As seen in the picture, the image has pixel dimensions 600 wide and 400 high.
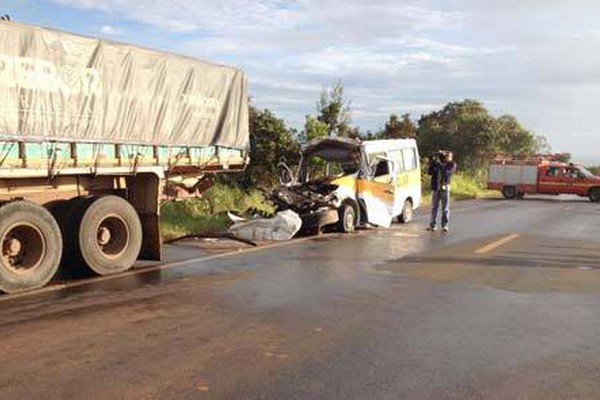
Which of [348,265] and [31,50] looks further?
[348,265]

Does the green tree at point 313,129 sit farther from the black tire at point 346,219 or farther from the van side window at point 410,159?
the black tire at point 346,219

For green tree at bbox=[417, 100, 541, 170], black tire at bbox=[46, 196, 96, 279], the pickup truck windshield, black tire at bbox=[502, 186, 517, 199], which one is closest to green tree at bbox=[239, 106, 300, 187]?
black tire at bbox=[46, 196, 96, 279]

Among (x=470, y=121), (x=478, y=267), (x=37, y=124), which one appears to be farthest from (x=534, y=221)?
(x=470, y=121)

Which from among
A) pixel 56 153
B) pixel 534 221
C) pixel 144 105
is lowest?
pixel 534 221

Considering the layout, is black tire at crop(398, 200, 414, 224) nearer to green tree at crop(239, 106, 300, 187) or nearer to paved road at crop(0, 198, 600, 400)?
green tree at crop(239, 106, 300, 187)

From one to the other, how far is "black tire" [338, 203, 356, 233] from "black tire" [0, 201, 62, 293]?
26.4 feet

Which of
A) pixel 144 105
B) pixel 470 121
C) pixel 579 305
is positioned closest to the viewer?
pixel 579 305

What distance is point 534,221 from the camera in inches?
853

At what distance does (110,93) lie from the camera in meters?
10.7

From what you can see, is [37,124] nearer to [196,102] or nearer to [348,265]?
[196,102]

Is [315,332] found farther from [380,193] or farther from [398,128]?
[398,128]

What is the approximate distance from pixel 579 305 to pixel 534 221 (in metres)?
13.4

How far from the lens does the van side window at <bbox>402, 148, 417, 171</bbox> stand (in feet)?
65.1

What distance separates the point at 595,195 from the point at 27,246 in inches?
1297
